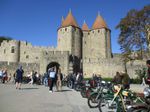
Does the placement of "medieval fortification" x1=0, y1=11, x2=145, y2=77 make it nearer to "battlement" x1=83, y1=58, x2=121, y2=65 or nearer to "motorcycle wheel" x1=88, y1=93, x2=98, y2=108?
"battlement" x1=83, y1=58, x2=121, y2=65

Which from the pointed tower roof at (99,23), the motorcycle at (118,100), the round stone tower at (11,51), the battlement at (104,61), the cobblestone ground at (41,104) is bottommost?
the cobblestone ground at (41,104)

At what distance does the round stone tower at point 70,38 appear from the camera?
54156 millimetres

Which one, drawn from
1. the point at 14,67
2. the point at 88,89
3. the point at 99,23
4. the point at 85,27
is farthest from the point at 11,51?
the point at 88,89

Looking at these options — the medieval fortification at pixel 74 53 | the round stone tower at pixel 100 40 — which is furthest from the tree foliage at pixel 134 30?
the round stone tower at pixel 100 40

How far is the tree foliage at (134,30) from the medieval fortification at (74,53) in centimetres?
935

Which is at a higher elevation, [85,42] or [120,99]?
[85,42]

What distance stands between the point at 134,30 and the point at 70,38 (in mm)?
20332

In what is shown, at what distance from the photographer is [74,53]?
54.4 metres

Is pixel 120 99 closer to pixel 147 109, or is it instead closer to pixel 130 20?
pixel 147 109

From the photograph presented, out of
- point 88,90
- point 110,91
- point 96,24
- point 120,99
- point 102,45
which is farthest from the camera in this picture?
point 96,24

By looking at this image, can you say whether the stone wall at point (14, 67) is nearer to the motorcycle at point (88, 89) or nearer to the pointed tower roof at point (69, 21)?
the pointed tower roof at point (69, 21)

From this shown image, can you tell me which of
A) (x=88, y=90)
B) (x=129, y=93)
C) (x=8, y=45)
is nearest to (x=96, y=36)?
(x=8, y=45)

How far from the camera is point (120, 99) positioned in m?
8.65

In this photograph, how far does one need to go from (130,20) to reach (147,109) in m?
30.1
